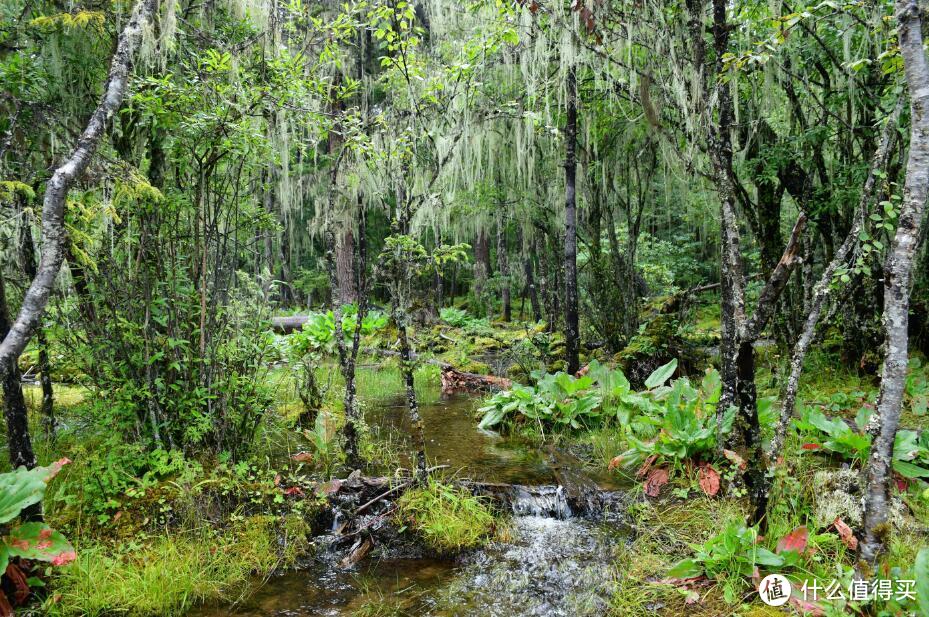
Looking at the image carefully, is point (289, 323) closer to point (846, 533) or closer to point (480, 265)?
point (480, 265)

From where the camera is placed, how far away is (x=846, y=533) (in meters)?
2.78

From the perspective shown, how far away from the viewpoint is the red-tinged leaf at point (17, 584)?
2570 mm

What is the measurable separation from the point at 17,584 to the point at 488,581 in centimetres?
249

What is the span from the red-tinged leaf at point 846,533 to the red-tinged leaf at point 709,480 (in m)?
0.74

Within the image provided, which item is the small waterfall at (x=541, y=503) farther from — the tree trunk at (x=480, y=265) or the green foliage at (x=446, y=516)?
the tree trunk at (x=480, y=265)

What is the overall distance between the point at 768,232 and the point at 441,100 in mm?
4794

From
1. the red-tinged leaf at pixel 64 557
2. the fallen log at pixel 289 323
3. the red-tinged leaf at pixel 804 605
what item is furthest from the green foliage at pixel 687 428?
the fallen log at pixel 289 323

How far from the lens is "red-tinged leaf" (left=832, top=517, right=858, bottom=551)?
271 cm

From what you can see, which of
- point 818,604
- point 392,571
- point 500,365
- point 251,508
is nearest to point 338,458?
point 251,508

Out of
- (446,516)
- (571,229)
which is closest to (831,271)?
(446,516)

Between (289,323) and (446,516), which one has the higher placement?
(289,323)

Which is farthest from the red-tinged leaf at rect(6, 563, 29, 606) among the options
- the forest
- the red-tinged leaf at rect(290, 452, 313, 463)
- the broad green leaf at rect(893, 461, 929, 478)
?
the broad green leaf at rect(893, 461, 929, 478)

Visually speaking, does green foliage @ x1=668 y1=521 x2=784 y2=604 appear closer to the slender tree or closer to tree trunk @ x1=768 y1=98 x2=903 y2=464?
tree trunk @ x1=768 y1=98 x2=903 y2=464

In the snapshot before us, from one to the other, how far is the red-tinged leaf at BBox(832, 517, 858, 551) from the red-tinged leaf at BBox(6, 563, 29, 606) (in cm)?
428
